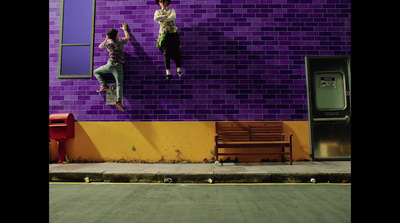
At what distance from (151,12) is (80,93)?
290 centimetres

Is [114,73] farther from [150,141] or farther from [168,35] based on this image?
[150,141]

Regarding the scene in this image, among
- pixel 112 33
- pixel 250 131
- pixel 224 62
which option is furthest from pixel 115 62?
pixel 250 131

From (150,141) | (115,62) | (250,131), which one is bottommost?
(150,141)

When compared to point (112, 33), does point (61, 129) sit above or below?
below

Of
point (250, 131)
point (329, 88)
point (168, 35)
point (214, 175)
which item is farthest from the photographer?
point (329, 88)

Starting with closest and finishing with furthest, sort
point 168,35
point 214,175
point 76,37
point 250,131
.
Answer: point 214,175 → point 168,35 → point 250,131 → point 76,37

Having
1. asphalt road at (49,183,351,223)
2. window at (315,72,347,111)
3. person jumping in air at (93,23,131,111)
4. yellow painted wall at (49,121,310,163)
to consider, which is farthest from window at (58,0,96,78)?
window at (315,72,347,111)

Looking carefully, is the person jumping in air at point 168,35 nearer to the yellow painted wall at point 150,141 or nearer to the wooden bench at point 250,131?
the yellow painted wall at point 150,141

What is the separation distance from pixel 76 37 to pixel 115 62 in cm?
153

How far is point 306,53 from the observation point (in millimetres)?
6797

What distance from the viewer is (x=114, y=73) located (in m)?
6.65

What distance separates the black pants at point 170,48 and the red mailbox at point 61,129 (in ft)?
9.44

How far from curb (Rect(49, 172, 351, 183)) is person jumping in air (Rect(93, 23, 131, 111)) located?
2117 mm
